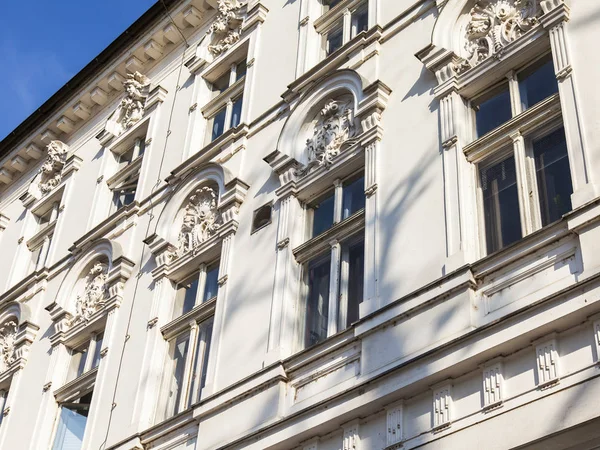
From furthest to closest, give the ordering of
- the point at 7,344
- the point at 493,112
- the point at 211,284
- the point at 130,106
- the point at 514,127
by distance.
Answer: the point at 130,106
the point at 7,344
the point at 211,284
the point at 493,112
the point at 514,127

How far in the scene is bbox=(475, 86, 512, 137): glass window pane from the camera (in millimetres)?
14258

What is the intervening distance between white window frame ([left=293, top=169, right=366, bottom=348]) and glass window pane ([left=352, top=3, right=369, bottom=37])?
12.9 ft

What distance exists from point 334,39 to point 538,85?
6260 millimetres

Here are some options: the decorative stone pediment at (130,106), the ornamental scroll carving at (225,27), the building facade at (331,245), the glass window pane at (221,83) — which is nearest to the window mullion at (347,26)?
the building facade at (331,245)

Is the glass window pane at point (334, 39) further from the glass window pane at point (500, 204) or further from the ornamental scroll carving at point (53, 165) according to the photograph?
the ornamental scroll carving at point (53, 165)

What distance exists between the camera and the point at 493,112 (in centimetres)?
1448

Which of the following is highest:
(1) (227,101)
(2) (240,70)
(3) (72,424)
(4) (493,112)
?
(2) (240,70)

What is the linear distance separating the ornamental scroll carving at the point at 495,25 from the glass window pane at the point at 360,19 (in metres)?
3.48

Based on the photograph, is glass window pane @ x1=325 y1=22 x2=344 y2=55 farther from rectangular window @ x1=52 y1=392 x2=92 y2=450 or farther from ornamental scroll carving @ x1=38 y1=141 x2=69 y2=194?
ornamental scroll carving @ x1=38 y1=141 x2=69 y2=194

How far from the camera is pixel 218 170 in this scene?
62.2ft

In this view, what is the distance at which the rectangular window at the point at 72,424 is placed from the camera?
→ 18.8 meters

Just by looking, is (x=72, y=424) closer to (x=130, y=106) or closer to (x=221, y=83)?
(x=221, y=83)

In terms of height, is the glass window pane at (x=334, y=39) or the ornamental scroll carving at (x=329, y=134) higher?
the glass window pane at (x=334, y=39)

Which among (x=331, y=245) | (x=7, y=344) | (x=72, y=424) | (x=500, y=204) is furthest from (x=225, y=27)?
(x=500, y=204)
